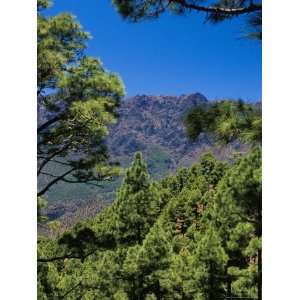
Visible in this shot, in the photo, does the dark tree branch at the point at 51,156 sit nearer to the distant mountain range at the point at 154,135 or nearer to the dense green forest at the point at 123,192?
the dense green forest at the point at 123,192

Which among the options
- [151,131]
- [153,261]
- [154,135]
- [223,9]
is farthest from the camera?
[154,135]

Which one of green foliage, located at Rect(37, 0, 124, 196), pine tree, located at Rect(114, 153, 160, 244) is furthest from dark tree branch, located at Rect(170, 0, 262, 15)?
pine tree, located at Rect(114, 153, 160, 244)

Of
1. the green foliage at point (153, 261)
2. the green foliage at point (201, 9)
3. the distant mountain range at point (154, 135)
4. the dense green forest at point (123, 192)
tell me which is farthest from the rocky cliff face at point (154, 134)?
the green foliage at point (201, 9)

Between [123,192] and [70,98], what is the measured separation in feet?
11.3

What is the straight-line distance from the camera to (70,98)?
9.16ft

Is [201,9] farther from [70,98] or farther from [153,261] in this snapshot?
[153,261]

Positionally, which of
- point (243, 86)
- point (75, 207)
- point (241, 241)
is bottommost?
point (75, 207)

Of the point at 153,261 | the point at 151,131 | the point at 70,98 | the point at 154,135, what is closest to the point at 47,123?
the point at 70,98

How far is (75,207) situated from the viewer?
316 feet

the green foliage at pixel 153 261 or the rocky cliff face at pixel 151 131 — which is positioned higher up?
the rocky cliff face at pixel 151 131

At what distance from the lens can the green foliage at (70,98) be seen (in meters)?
2.67

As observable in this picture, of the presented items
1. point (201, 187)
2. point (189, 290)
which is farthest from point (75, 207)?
point (189, 290)
